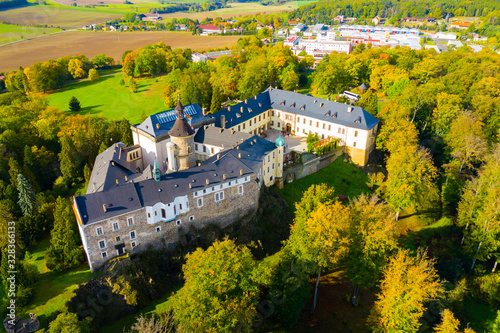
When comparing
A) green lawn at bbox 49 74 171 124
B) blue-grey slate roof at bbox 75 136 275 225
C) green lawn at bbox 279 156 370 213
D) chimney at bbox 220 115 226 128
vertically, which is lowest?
green lawn at bbox 279 156 370 213

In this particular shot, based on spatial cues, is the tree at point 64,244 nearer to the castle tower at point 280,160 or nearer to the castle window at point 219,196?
the castle window at point 219,196

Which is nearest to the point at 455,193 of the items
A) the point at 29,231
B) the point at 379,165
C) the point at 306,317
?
the point at 379,165

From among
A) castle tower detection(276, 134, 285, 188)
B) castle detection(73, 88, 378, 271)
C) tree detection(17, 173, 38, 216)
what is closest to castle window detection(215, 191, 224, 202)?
castle detection(73, 88, 378, 271)

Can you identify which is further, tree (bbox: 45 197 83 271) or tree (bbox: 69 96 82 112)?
tree (bbox: 69 96 82 112)

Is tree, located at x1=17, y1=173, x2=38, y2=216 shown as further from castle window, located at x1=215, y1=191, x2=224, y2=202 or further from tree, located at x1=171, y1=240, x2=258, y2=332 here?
tree, located at x1=171, y1=240, x2=258, y2=332

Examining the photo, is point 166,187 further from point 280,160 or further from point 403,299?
point 403,299

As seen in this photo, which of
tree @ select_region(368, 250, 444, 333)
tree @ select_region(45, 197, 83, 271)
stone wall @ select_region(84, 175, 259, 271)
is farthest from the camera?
tree @ select_region(45, 197, 83, 271)

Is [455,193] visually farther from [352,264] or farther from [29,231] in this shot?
[29,231]
